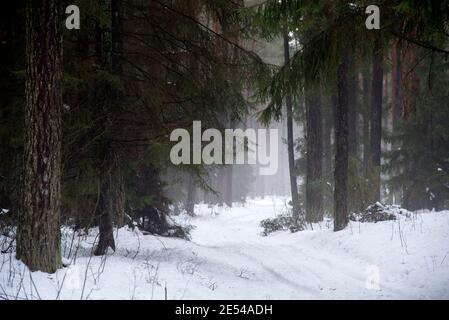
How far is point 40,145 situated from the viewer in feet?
18.1

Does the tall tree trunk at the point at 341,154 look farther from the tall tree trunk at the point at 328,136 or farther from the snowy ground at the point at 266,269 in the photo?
the tall tree trunk at the point at 328,136

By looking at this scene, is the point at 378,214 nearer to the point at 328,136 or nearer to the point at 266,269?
the point at 266,269

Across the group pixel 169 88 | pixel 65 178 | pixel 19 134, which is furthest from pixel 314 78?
pixel 19 134

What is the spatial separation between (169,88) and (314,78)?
10.4ft

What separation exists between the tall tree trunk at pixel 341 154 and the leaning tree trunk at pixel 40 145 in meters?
7.80

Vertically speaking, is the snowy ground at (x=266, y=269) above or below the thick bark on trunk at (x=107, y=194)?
below

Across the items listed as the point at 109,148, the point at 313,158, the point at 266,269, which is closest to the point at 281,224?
the point at 313,158

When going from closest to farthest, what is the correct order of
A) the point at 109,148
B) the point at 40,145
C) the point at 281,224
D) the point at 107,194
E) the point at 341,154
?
the point at 40,145, the point at 109,148, the point at 107,194, the point at 341,154, the point at 281,224

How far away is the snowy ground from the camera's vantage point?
5199mm

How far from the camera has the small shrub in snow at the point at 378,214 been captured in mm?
11375

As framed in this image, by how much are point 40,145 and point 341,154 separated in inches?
321

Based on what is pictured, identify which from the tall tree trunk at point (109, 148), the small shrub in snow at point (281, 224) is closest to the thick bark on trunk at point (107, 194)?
the tall tree trunk at point (109, 148)

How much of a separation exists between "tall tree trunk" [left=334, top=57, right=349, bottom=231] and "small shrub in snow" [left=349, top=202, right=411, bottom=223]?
3.30 feet

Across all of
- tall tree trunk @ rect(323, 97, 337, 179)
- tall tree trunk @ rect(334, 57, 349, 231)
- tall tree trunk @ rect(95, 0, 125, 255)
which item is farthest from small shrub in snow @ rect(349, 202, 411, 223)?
tall tree trunk @ rect(323, 97, 337, 179)
